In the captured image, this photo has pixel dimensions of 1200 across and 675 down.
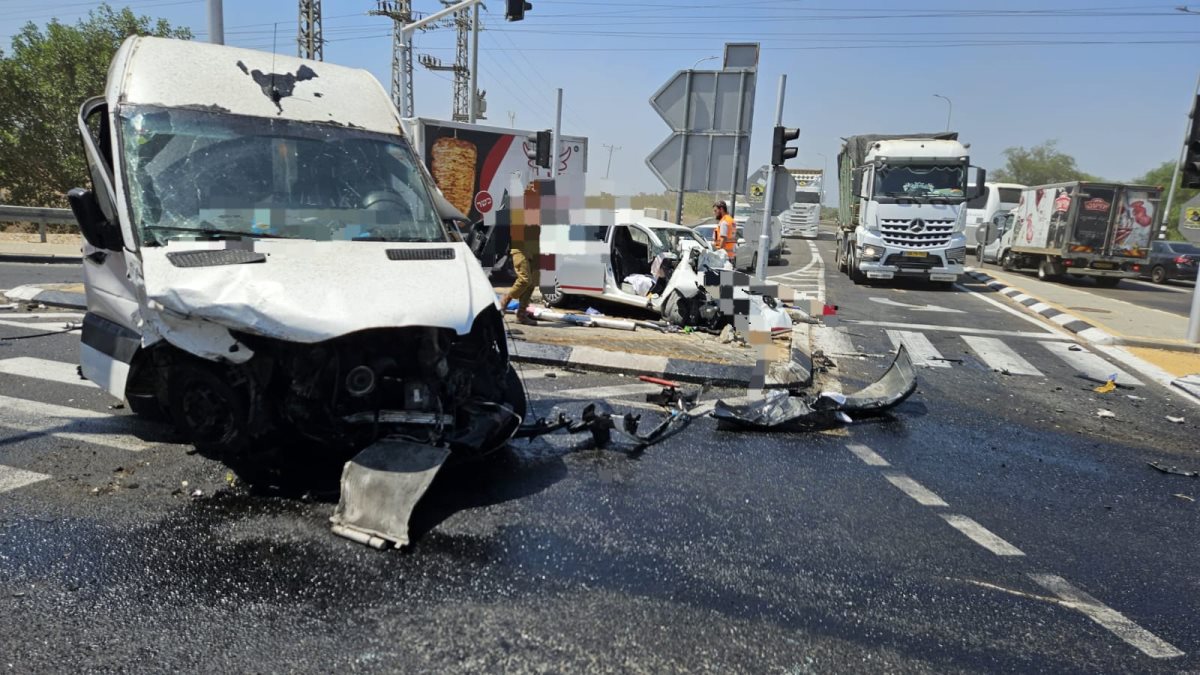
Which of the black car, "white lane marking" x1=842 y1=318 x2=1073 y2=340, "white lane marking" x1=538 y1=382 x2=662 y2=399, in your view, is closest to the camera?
"white lane marking" x1=538 y1=382 x2=662 y2=399

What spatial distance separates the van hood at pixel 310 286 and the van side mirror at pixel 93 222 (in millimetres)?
523

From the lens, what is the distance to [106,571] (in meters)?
Result: 3.12

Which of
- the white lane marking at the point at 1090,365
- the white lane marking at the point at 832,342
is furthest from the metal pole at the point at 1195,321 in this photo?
the white lane marking at the point at 832,342

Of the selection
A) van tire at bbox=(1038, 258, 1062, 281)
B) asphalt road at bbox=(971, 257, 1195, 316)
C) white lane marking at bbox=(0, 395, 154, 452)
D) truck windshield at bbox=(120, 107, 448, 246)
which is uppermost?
truck windshield at bbox=(120, 107, 448, 246)

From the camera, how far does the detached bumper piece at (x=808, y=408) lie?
18.9ft

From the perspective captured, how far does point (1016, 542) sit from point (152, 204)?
538 centimetres

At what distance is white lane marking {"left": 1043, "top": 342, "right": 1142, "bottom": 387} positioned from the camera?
865 cm

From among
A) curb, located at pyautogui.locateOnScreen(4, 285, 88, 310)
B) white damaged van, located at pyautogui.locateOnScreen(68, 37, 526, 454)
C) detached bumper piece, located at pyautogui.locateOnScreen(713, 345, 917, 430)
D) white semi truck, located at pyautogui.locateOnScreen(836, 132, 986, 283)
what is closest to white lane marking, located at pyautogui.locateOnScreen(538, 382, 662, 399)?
detached bumper piece, located at pyautogui.locateOnScreen(713, 345, 917, 430)

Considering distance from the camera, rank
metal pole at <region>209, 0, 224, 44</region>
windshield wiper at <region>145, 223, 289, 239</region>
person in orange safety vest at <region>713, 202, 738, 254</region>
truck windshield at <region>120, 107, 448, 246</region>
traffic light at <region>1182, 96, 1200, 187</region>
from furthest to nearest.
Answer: person in orange safety vest at <region>713, 202, 738, 254</region> → traffic light at <region>1182, 96, 1200, 187</region> → metal pole at <region>209, 0, 224, 44</region> → truck windshield at <region>120, 107, 448, 246</region> → windshield wiper at <region>145, 223, 289, 239</region>

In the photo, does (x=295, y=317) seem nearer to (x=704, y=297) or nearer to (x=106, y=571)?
(x=106, y=571)

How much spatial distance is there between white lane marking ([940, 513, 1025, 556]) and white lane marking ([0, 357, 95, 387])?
6.81m

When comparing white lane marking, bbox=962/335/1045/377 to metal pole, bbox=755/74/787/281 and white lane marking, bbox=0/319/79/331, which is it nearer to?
metal pole, bbox=755/74/787/281

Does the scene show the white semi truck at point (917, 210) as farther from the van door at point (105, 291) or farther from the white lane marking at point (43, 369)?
the van door at point (105, 291)

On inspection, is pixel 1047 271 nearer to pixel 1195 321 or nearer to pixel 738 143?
pixel 1195 321
